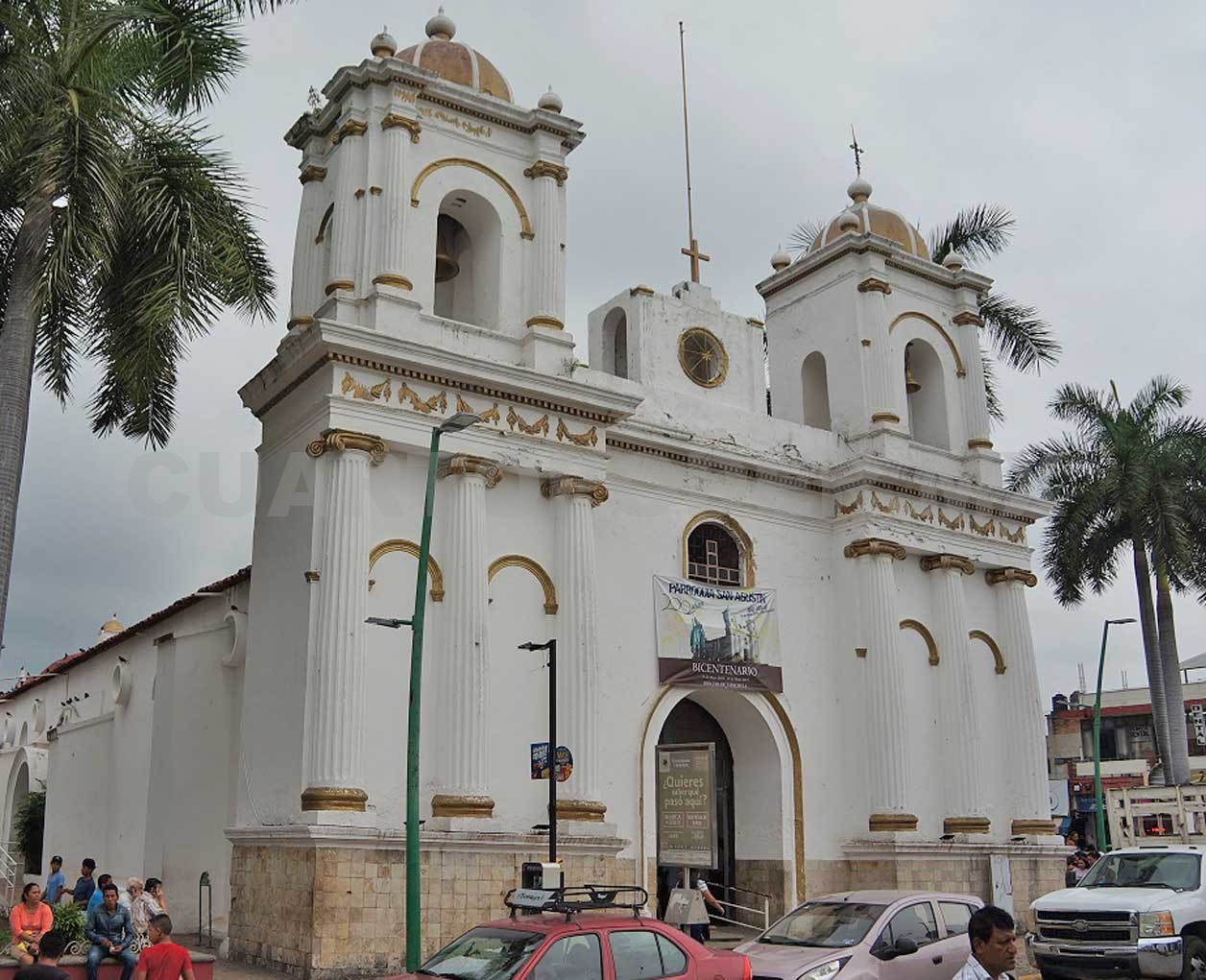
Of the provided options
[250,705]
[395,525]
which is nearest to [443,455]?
[395,525]

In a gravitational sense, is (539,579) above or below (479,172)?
below

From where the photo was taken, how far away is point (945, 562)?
976 inches

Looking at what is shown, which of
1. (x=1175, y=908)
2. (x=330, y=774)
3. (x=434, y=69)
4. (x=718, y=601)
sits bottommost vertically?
(x=1175, y=908)

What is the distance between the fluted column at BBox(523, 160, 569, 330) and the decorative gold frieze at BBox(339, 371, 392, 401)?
321cm

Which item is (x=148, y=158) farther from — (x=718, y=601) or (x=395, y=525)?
(x=718, y=601)

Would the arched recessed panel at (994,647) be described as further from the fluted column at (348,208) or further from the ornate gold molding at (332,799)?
the fluted column at (348,208)

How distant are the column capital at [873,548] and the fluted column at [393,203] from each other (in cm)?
953

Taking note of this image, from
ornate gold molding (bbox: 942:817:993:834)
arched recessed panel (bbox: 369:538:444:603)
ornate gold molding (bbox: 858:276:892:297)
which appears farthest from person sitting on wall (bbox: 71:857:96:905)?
ornate gold molding (bbox: 858:276:892:297)

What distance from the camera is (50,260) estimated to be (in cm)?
1466

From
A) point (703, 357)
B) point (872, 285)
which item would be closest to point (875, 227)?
point (872, 285)

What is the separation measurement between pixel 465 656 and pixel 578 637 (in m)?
1.99

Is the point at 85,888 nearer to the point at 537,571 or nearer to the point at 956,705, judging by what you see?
the point at 537,571

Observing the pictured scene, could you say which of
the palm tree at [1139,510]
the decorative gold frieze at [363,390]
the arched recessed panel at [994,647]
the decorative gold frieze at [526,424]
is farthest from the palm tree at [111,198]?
the palm tree at [1139,510]

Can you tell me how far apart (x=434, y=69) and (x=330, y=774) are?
11834 mm
